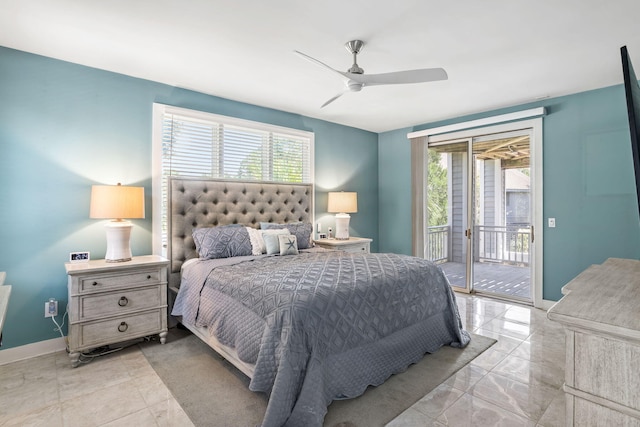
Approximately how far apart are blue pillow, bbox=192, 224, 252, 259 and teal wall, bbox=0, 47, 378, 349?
559 millimetres

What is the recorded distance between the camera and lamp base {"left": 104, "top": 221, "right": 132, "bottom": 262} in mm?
2850

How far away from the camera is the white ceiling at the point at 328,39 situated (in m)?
2.15

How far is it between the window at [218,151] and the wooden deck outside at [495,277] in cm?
272

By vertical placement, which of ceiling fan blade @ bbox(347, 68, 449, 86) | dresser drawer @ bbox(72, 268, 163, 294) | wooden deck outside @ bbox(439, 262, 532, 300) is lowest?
wooden deck outside @ bbox(439, 262, 532, 300)

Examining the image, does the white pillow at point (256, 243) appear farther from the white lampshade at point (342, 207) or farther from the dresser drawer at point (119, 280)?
the white lampshade at point (342, 207)

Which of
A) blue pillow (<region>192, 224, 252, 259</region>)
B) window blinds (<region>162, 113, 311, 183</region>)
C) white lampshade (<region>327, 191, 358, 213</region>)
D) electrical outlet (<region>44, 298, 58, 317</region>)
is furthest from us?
white lampshade (<region>327, 191, 358, 213</region>)

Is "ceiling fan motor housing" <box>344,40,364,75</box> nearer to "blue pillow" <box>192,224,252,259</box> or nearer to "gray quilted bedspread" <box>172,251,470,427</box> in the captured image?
"gray quilted bedspread" <box>172,251,470,427</box>

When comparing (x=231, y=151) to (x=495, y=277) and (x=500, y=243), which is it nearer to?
(x=500, y=243)

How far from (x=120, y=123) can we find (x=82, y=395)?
2.35 meters

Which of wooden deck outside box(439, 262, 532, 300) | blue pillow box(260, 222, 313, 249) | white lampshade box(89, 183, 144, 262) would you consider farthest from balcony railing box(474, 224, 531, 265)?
white lampshade box(89, 183, 144, 262)

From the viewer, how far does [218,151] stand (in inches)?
152

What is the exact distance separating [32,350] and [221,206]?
2.05 metres

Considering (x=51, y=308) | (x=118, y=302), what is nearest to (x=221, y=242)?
(x=118, y=302)

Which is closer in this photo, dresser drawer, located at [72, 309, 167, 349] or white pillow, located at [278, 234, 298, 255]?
dresser drawer, located at [72, 309, 167, 349]
